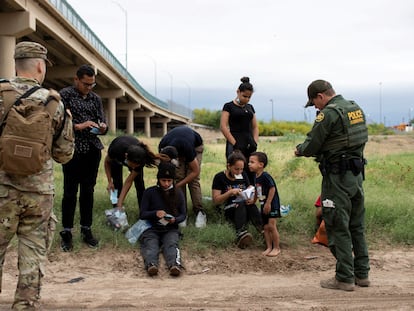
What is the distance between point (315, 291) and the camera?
4.50 m

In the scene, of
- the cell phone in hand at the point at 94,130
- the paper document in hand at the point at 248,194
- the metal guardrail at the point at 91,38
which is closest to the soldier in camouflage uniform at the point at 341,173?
the paper document in hand at the point at 248,194

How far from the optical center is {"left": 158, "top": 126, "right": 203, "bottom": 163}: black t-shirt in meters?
6.22

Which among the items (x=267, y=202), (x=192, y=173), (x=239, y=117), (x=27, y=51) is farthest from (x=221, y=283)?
(x=27, y=51)

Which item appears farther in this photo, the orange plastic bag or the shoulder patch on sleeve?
the orange plastic bag

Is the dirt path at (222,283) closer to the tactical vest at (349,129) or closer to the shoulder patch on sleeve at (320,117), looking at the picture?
the tactical vest at (349,129)

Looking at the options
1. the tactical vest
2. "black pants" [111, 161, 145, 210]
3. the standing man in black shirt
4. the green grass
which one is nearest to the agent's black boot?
the standing man in black shirt

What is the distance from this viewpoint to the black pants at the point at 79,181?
17.9 ft

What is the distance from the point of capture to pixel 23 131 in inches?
130

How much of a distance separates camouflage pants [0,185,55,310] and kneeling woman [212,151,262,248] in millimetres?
2987

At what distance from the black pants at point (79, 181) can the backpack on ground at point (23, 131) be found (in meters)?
2.03

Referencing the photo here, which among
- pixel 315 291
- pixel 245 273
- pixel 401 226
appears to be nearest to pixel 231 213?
pixel 245 273

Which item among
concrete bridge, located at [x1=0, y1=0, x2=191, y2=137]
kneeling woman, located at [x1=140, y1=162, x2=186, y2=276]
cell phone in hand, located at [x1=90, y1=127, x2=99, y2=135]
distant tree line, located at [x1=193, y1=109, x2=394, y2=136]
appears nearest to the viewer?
cell phone in hand, located at [x1=90, y1=127, x2=99, y2=135]

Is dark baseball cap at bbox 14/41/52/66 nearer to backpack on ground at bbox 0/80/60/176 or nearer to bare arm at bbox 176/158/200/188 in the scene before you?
backpack on ground at bbox 0/80/60/176

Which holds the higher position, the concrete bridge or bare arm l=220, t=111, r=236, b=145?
the concrete bridge
